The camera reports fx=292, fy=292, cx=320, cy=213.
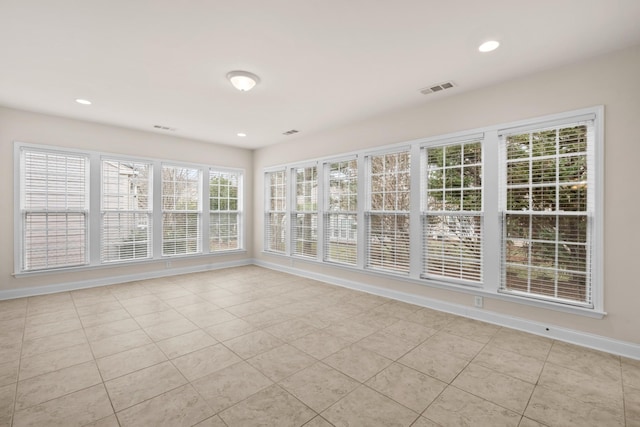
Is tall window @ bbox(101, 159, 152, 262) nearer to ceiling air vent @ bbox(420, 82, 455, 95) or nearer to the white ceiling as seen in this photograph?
the white ceiling

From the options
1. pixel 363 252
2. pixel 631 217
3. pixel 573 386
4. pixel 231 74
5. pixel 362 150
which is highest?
pixel 231 74

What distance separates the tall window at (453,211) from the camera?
3.68 m

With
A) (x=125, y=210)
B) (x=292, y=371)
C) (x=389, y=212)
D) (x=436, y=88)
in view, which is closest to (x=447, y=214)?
(x=389, y=212)

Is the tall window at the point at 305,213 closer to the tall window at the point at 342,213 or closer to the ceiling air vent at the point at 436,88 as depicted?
the tall window at the point at 342,213

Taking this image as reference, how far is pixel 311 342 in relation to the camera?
3.01 meters

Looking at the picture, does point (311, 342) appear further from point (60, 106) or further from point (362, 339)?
point (60, 106)

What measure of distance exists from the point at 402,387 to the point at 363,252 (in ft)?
8.98

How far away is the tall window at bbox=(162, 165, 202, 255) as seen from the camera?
19.5 ft

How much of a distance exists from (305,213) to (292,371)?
3767mm

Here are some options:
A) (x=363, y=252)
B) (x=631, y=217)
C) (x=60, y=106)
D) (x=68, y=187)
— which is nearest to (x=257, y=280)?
(x=363, y=252)

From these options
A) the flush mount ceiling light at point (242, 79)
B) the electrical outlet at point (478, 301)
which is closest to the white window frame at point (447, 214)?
the electrical outlet at point (478, 301)

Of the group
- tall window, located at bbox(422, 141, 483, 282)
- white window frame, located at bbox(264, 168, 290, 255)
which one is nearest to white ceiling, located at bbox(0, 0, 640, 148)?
tall window, located at bbox(422, 141, 483, 282)

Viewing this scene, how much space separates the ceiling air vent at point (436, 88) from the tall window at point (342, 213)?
1.63 metres

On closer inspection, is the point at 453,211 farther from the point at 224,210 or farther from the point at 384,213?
the point at 224,210
